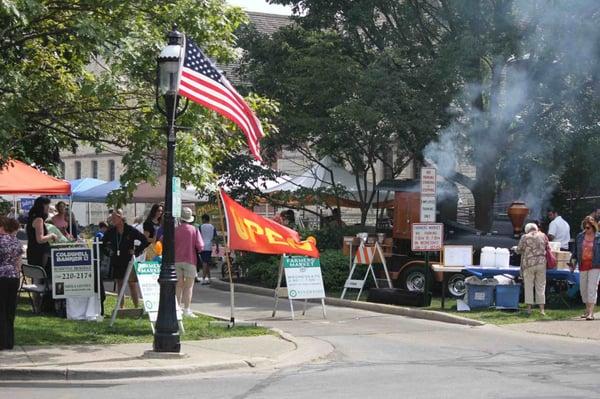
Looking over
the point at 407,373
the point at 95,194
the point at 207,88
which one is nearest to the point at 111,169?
the point at 95,194

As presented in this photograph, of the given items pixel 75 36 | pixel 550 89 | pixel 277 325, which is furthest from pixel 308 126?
pixel 75 36

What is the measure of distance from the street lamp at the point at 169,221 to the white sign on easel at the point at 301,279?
17.4 ft

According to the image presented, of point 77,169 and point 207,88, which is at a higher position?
point 77,169

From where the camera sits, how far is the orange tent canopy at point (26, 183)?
16.7 m

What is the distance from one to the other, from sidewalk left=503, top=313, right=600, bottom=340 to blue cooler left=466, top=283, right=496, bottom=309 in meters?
1.59

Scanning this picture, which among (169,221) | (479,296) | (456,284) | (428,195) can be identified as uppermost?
(428,195)

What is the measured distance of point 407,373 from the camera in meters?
10.5

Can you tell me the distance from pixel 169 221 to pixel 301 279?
5.74m

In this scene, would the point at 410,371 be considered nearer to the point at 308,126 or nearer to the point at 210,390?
the point at 210,390

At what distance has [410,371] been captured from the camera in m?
10.6

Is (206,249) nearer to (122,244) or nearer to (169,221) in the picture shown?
(122,244)

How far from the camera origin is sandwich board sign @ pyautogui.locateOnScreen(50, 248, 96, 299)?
1445 cm

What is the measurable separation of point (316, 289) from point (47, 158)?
29.7 ft

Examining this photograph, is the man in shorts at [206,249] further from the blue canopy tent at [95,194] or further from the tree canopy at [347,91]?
the blue canopy tent at [95,194]
